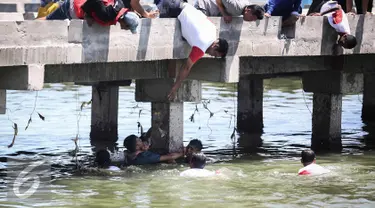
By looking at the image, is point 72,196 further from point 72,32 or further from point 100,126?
point 100,126

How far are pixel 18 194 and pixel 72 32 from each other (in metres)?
2.55

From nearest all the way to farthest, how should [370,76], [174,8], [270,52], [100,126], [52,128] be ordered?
[174,8]
[270,52]
[100,126]
[52,128]
[370,76]

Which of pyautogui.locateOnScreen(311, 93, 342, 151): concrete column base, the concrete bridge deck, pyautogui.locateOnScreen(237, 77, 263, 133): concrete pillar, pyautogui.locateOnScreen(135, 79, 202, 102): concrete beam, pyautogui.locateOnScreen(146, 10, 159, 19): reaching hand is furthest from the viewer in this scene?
pyautogui.locateOnScreen(237, 77, 263, 133): concrete pillar

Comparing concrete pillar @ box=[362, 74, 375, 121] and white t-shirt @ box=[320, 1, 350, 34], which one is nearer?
white t-shirt @ box=[320, 1, 350, 34]

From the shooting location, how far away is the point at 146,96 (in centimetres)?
1902

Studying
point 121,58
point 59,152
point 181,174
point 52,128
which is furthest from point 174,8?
point 52,128

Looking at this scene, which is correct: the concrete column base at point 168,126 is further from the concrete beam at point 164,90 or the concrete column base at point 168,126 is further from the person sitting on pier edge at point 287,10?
the person sitting on pier edge at point 287,10

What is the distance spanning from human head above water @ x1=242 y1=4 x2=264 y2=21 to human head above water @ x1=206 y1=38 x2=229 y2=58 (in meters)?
0.65

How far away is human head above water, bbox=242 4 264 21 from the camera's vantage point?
17109mm

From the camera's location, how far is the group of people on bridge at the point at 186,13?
1518 cm

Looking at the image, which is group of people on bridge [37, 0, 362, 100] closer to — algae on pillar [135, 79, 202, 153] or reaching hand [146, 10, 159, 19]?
reaching hand [146, 10, 159, 19]

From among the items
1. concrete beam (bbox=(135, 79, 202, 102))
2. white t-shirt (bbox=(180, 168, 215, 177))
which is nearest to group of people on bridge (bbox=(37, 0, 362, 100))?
concrete beam (bbox=(135, 79, 202, 102))

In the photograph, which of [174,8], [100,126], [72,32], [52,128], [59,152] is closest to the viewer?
[72,32]

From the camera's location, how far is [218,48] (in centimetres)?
1662
